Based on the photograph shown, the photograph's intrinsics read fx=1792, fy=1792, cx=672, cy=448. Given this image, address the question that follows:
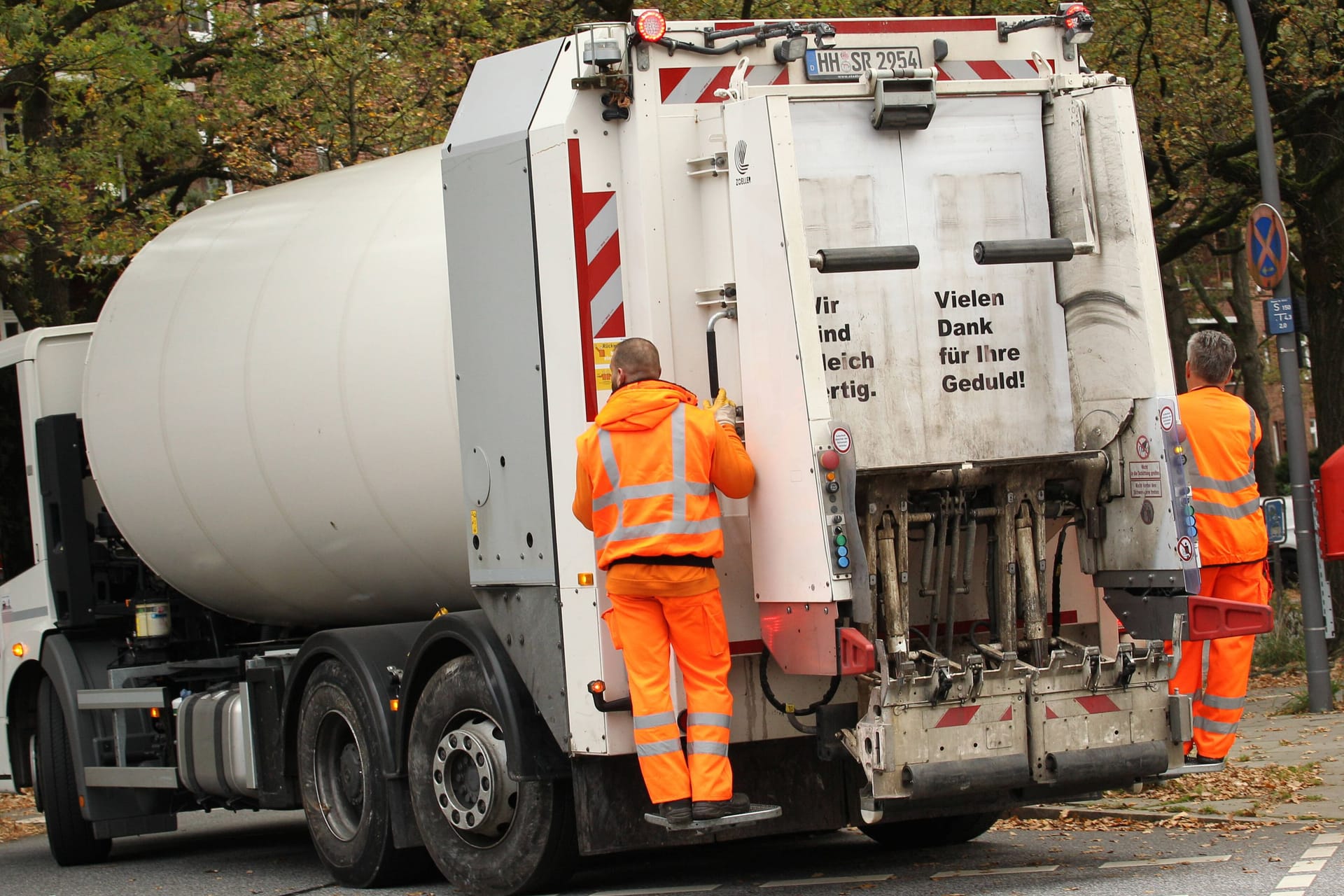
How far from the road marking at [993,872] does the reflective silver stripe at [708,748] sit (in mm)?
1306

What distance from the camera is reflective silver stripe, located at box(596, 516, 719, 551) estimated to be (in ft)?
19.4

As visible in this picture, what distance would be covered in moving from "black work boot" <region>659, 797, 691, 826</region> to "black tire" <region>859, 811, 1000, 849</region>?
6.63ft

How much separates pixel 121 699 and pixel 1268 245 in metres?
7.18

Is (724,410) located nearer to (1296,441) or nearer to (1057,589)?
(1057,589)

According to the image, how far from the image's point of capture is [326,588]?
323 inches

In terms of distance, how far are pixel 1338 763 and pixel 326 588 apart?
16.8 ft

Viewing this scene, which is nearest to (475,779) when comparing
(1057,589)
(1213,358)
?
(1057,589)

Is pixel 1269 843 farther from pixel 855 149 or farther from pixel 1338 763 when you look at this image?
pixel 855 149

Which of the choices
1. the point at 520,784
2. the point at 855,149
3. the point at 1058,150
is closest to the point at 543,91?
the point at 855,149

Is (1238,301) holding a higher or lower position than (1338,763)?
higher

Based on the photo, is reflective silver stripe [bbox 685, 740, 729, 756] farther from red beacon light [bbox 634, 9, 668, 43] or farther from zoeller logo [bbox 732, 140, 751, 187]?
red beacon light [bbox 634, 9, 668, 43]

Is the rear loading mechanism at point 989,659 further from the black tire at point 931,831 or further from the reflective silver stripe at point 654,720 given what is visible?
the black tire at point 931,831

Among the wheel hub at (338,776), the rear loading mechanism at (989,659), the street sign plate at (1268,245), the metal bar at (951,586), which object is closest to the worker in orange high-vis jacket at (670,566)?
the rear loading mechanism at (989,659)

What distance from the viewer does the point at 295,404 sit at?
7.78m
